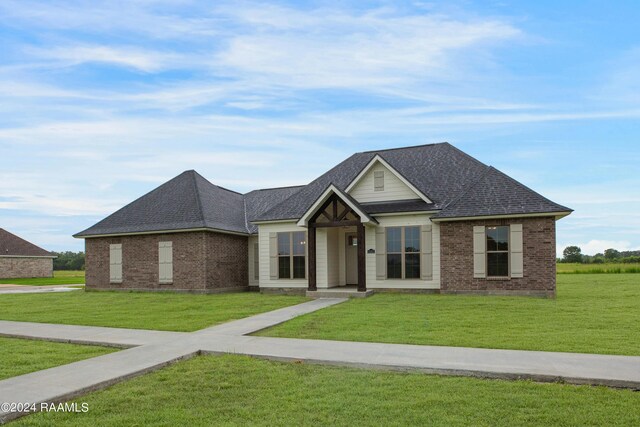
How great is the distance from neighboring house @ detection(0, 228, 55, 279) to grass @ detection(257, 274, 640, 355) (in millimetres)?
40530

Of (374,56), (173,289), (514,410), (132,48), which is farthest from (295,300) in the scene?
(514,410)

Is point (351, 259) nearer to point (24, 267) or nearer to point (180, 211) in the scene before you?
point (180, 211)

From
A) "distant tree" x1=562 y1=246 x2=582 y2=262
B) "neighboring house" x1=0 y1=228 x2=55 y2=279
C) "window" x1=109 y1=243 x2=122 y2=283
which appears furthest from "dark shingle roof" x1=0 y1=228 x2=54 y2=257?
"distant tree" x1=562 y1=246 x2=582 y2=262

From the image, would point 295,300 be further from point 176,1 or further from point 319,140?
point 176,1

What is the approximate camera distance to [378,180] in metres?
19.5

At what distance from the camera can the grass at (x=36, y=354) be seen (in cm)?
675

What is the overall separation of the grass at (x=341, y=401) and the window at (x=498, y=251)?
38.1ft

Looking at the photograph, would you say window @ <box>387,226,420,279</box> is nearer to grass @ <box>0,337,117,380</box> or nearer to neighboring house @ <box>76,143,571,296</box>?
neighboring house @ <box>76,143,571,296</box>

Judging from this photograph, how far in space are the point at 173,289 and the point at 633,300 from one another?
17.5 metres

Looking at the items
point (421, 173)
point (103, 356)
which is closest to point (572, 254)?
point (421, 173)

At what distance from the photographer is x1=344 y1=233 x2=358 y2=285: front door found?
67.7 ft

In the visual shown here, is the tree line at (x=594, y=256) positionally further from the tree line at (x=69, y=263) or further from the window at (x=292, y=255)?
the tree line at (x=69, y=263)

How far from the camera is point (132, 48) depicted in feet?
47.2

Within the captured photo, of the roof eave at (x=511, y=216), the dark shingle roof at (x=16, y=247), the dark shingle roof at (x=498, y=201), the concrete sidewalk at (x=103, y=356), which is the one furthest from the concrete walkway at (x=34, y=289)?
the dark shingle roof at (x=498, y=201)
